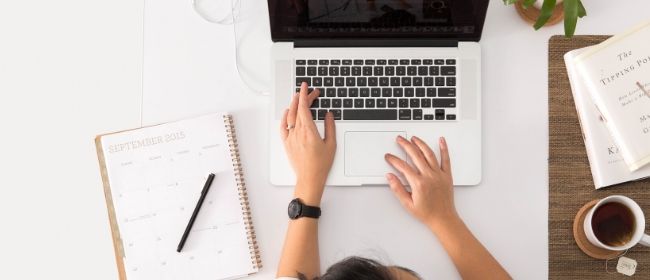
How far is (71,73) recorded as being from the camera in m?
1.01

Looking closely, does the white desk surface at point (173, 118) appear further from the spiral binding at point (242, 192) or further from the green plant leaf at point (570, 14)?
the green plant leaf at point (570, 14)

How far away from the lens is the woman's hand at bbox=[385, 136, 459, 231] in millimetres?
932

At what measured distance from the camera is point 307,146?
940 mm

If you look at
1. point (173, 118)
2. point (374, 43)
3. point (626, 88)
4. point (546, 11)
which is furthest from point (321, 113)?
point (626, 88)

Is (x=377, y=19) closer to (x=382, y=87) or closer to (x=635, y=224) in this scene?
(x=382, y=87)

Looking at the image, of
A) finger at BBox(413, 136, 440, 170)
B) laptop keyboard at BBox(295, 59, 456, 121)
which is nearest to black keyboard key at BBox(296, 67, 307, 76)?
laptop keyboard at BBox(295, 59, 456, 121)

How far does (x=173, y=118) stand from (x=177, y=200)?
5.4 inches

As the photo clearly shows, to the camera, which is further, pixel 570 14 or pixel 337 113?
pixel 337 113

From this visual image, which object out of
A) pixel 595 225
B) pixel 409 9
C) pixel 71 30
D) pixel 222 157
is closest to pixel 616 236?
pixel 595 225

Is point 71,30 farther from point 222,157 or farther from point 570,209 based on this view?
point 570,209

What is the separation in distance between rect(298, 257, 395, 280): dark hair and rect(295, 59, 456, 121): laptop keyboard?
0.80ft

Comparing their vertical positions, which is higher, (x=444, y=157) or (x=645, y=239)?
(x=444, y=157)

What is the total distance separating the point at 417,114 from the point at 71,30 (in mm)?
598

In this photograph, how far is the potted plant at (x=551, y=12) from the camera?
2.77 feet
